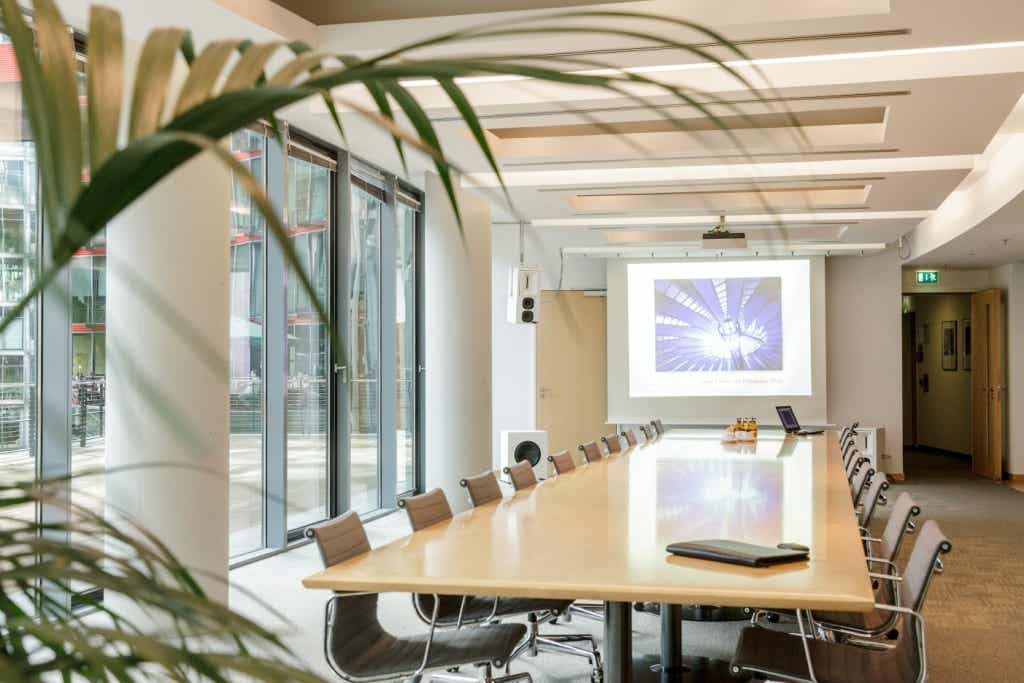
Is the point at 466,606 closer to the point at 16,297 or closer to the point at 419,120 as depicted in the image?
the point at 16,297

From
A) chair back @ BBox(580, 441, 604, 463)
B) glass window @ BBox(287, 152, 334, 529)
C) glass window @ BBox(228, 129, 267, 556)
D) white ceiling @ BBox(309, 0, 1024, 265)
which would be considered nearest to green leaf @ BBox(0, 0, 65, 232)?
white ceiling @ BBox(309, 0, 1024, 265)

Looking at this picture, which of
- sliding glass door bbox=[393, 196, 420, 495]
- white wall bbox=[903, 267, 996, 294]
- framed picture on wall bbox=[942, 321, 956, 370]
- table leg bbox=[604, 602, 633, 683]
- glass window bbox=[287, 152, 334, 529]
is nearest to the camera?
table leg bbox=[604, 602, 633, 683]

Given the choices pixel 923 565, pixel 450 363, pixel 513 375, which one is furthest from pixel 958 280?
pixel 923 565

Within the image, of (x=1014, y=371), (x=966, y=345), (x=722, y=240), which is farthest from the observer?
(x=966, y=345)

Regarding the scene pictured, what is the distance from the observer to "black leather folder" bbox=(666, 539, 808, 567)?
11.1 feet

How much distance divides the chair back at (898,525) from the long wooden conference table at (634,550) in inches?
7.1

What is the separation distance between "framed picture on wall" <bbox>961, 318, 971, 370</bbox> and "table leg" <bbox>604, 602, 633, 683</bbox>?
46.4 ft

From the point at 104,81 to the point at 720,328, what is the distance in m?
13.6

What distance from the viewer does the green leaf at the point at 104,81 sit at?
23.6 inches

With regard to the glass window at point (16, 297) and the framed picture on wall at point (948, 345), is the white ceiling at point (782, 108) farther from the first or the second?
the framed picture on wall at point (948, 345)

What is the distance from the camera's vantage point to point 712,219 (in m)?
10.9

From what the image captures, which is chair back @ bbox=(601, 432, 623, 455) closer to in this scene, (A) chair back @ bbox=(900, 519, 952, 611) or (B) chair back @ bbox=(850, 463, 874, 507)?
(B) chair back @ bbox=(850, 463, 874, 507)

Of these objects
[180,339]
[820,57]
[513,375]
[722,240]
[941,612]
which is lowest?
[941,612]

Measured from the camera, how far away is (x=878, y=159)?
7.85 m
